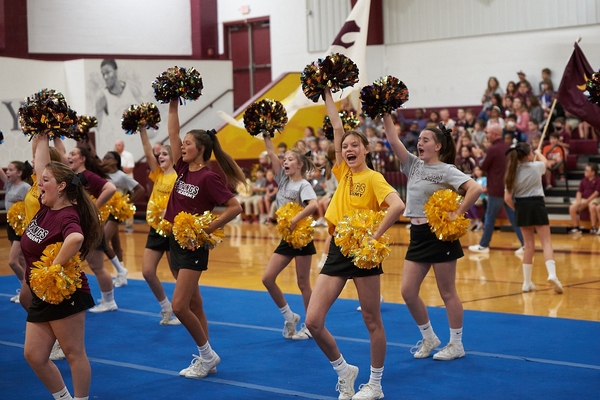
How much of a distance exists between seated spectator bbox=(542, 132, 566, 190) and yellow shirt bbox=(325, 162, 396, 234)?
10.7 meters

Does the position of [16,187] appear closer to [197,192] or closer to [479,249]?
[197,192]

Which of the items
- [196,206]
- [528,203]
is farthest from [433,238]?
[528,203]

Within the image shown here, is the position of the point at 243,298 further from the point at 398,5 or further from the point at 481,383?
the point at 398,5

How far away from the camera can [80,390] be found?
4641mm

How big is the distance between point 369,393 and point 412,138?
12.3 m

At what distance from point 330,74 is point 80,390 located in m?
2.53

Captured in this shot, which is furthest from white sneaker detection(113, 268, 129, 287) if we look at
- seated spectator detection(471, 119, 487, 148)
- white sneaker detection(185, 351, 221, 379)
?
seated spectator detection(471, 119, 487, 148)

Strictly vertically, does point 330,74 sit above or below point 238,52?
below

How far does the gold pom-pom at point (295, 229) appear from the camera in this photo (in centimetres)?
687

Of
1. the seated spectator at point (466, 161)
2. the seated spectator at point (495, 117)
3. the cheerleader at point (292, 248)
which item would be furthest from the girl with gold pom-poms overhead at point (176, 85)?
the seated spectator at point (495, 117)

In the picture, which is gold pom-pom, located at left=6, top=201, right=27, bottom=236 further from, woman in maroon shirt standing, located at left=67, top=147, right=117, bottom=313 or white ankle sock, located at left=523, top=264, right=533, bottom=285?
white ankle sock, located at left=523, top=264, right=533, bottom=285

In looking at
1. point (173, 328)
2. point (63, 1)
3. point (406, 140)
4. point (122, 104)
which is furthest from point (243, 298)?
point (63, 1)

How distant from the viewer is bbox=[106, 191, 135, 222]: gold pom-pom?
9148 mm

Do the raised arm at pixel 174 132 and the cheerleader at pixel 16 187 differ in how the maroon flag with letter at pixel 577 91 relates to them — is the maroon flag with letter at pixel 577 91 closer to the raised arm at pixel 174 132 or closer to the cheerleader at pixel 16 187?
the cheerleader at pixel 16 187
